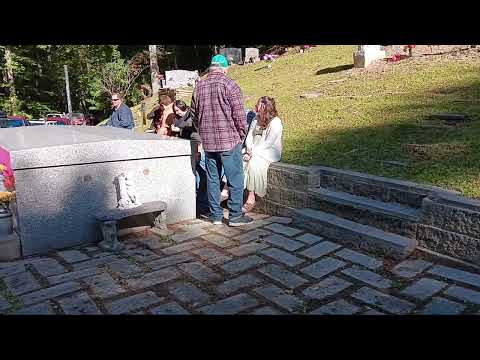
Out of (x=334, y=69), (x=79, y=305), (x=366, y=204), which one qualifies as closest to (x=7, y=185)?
(x=79, y=305)

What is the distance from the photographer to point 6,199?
446cm

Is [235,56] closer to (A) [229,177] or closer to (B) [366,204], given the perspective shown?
(A) [229,177]

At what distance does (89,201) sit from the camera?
4309 millimetres

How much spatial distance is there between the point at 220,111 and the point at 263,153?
1.01 m

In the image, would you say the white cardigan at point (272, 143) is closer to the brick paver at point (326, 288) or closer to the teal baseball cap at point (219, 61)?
the teal baseball cap at point (219, 61)

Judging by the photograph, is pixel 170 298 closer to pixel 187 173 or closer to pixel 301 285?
pixel 301 285

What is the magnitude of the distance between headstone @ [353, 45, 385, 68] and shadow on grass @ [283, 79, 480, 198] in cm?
480

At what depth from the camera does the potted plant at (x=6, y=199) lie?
4016mm

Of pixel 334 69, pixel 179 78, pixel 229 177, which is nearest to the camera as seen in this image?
pixel 229 177

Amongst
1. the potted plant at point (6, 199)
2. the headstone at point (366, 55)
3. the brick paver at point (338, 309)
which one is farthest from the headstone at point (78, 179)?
the headstone at point (366, 55)

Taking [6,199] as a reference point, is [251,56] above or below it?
above

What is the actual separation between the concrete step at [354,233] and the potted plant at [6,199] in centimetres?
291

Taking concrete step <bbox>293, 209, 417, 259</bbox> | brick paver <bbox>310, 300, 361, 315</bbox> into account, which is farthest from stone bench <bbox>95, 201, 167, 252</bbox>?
brick paver <bbox>310, 300, 361, 315</bbox>
